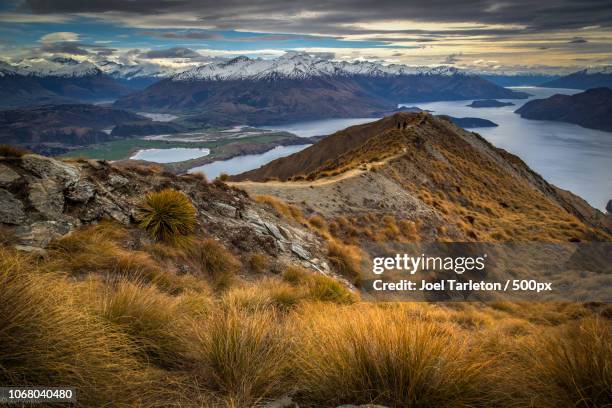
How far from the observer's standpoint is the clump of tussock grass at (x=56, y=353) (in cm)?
313

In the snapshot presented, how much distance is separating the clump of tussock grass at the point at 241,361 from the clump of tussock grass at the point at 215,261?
5.16 metres

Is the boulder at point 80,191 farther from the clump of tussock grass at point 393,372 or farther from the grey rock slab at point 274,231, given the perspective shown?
the clump of tussock grass at point 393,372

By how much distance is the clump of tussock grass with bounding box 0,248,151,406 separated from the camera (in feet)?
10.3

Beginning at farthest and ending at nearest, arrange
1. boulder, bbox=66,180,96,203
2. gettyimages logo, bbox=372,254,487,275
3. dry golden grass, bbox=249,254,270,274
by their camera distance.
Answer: gettyimages logo, bbox=372,254,487,275 < dry golden grass, bbox=249,254,270,274 < boulder, bbox=66,180,96,203

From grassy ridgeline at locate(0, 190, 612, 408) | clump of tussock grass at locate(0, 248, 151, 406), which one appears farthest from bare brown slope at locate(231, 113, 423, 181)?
clump of tussock grass at locate(0, 248, 151, 406)

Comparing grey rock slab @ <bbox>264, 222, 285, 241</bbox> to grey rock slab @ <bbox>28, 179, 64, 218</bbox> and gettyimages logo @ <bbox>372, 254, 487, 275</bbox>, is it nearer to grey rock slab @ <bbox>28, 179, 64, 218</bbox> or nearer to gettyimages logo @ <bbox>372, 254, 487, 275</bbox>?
gettyimages logo @ <bbox>372, 254, 487, 275</bbox>

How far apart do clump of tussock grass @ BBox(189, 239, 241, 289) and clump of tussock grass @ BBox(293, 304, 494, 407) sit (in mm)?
6042

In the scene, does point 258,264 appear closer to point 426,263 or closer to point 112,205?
point 112,205

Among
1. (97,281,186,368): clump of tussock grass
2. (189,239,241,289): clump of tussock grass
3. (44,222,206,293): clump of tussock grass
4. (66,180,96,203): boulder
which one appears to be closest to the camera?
(97,281,186,368): clump of tussock grass

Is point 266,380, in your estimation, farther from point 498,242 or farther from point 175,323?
point 498,242

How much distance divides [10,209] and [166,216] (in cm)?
351

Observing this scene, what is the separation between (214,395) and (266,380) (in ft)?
1.69

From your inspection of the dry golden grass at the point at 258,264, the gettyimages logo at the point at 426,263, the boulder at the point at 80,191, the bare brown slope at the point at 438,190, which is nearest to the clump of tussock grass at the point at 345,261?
the gettyimages logo at the point at 426,263

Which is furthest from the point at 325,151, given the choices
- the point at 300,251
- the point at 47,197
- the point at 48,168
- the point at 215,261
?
the point at 47,197
